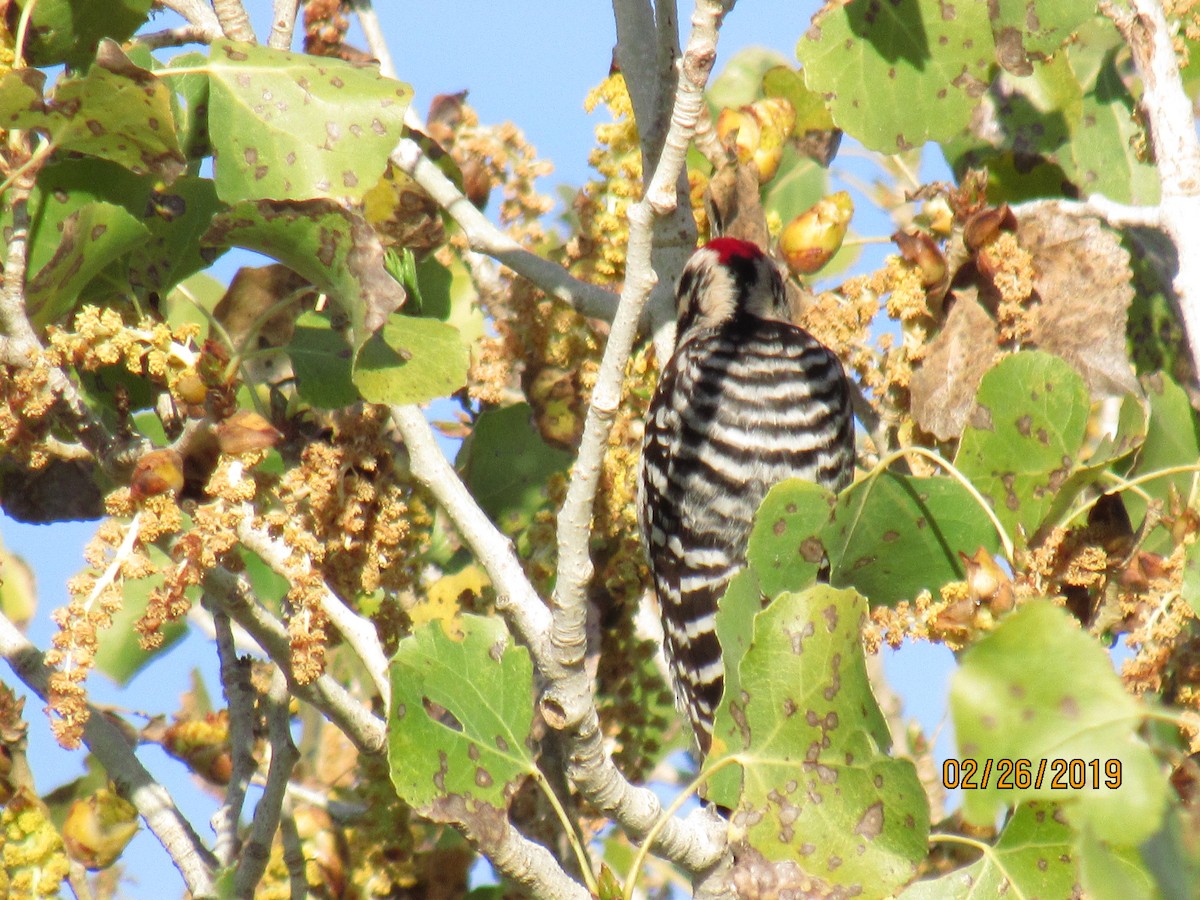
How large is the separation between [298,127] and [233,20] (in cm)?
50

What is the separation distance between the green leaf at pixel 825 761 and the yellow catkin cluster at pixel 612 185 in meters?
1.35

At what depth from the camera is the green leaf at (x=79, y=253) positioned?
6.06 ft

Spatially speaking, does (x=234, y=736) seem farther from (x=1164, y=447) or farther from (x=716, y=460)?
(x=1164, y=447)

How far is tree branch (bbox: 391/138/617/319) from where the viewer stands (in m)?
2.58

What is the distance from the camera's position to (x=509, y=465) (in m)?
2.98

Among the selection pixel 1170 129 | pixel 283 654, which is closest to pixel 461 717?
pixel 283 654

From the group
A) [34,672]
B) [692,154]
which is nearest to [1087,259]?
[692,154]

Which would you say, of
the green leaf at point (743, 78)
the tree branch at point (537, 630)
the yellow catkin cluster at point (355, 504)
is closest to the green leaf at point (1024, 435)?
the tree branch at point (537, 630)

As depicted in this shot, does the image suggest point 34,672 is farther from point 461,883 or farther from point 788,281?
point 788,281

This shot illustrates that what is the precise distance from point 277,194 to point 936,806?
6.38 feet

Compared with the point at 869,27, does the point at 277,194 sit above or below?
below

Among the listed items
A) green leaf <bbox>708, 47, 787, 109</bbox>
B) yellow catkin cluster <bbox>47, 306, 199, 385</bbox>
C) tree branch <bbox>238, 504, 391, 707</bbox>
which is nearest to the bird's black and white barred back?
green leaf <bbox>708, 47, 787, 109</bbox>

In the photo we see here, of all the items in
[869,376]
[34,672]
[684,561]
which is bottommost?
[684,561]

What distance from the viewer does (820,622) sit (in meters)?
1.51
